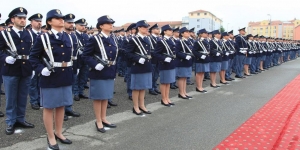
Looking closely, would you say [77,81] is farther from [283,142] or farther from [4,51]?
[283,142]

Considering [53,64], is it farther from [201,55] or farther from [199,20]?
[199,20]

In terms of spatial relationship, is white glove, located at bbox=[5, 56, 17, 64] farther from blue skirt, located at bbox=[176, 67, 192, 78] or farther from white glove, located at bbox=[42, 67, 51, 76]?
blue skirt, located at bbox=[176, 67, 192, 78]

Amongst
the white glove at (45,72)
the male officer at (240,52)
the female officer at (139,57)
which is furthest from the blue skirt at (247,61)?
the white glove at (45,72)

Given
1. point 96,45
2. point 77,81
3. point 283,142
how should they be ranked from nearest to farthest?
point 283,142 < point 96,45 < point 77,81

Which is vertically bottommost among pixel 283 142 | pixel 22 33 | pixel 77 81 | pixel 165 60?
pixel 283 142

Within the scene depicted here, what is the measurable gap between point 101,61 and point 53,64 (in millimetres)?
924

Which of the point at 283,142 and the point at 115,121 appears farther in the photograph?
the point at 115,121

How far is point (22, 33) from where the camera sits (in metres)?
4.97

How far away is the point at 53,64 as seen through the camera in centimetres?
399

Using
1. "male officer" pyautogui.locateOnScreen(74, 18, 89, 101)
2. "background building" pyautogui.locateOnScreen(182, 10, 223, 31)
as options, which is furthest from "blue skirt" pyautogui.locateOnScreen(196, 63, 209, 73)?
"background building" pyautogui.locateOnScreen(182, 10, 223, 31)

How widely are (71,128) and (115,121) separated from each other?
0.89 meters

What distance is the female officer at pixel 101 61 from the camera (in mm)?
4766

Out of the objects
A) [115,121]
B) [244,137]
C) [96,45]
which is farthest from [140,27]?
[244,137]

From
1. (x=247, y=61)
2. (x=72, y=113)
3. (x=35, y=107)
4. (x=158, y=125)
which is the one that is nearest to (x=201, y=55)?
(x=158, y=125)
